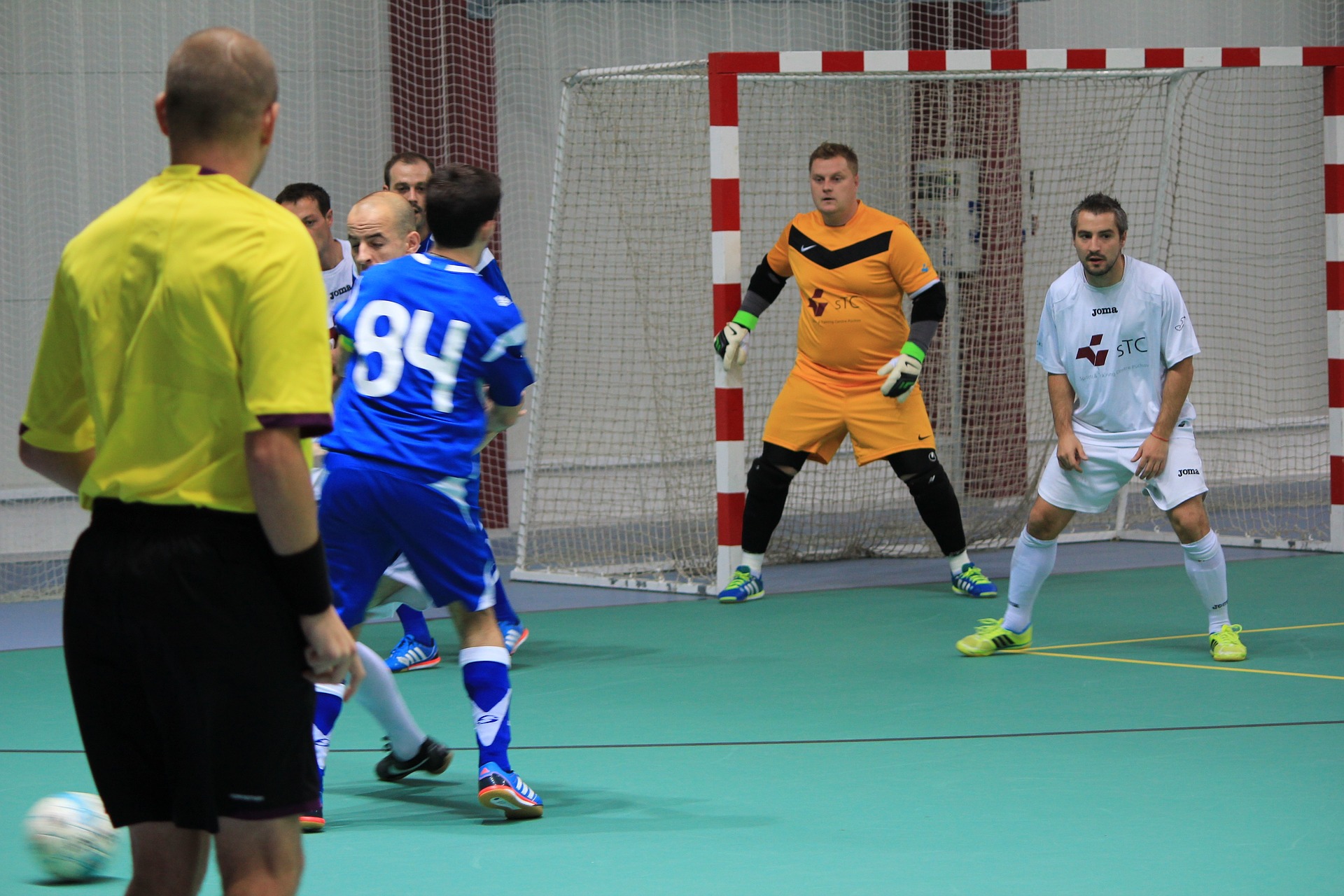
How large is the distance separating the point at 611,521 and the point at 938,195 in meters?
2.67

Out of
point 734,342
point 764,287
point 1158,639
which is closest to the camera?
point 1158,639

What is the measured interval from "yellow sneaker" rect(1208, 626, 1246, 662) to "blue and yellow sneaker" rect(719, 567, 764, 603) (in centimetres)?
220

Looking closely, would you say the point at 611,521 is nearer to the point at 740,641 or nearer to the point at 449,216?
the point at 740,641

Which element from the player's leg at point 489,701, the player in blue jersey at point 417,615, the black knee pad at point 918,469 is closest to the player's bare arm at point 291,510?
the player's leg at point 489,701

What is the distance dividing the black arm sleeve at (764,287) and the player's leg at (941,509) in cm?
92

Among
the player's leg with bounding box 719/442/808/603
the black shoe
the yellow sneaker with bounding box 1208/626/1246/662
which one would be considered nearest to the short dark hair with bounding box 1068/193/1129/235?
the yellow sneaker with bounding box 1208/626/1246/662

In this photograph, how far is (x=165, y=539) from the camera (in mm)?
2182

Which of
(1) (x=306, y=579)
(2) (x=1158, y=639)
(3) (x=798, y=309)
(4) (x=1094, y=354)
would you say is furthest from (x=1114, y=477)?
(3) (x=798, y=309)

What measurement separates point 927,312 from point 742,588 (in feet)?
4.92

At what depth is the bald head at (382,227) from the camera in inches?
196

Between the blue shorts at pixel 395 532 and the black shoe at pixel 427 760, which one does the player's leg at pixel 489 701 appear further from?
the black shoe at pixel 427 760

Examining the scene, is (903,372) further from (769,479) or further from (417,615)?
(417,615)

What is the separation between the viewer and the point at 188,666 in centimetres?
218

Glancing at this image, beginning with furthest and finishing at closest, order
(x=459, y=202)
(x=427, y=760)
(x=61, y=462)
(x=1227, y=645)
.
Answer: (x=1227, y=645) < (x=427, y=760) < (x=459, y=202) < (x=61, y=462)
